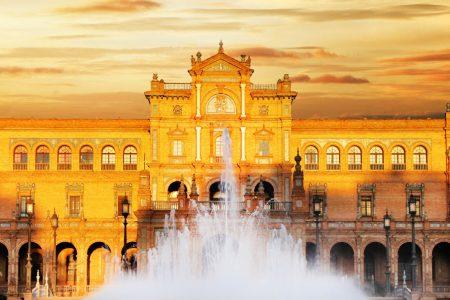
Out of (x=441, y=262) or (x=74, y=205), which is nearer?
(x=441, y=262)

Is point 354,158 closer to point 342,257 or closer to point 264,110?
point 342,257

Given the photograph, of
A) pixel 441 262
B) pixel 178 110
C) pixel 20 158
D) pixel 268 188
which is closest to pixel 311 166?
pixel 268 188

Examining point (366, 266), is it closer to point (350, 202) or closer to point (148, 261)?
point (350, 202)

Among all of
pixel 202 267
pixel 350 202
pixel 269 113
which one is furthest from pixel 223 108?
pixel 202 267

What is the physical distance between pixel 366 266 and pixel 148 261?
72.3ft

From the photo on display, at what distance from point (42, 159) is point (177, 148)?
38.1 feet

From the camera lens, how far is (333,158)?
116688 millimetres

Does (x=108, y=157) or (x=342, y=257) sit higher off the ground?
(x=108, y=157)

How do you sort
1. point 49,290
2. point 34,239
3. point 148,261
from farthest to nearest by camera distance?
point 34,239 → point 148,261 → point 49,290

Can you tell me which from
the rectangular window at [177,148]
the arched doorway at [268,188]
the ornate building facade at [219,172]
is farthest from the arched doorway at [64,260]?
the arched doorway at [268,188]

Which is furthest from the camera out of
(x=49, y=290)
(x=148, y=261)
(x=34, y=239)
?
(x=34, y=239)

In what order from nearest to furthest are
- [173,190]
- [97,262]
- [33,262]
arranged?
1. [173,190]
2. [33,262]
3. [97,262]

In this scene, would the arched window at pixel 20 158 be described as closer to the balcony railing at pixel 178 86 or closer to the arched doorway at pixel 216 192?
the balcony railing at pixel 178 86

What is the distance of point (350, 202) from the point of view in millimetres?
116062
